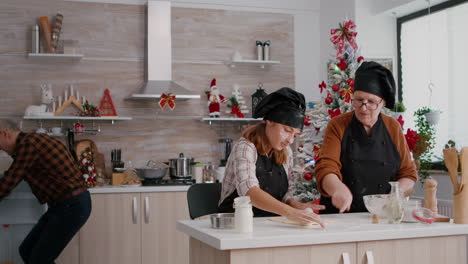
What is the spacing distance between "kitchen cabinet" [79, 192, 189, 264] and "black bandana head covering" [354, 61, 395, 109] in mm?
2606

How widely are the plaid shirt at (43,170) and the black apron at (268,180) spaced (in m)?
1.33

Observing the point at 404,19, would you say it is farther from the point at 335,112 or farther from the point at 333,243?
the point at 333,243

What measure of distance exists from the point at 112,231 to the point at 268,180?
232 centimetres

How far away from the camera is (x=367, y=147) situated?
9.02ft

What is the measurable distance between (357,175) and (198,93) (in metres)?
3.11

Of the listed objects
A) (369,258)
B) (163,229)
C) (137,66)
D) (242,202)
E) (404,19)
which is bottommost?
(163,229)

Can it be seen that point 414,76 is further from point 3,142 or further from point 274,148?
point 3,142

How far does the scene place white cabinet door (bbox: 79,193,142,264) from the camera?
4656 millimetres

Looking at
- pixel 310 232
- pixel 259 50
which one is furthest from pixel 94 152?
pixel 310 232

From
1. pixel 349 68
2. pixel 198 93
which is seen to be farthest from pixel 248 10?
pixel 349 68

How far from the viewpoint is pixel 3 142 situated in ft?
11.9

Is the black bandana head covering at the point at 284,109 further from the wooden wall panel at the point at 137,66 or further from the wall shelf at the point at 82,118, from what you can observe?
the wooden wall panel at the point at 137,66

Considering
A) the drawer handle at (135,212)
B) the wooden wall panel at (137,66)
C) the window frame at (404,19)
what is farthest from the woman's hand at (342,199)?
the wooden wall panel at (137,66)

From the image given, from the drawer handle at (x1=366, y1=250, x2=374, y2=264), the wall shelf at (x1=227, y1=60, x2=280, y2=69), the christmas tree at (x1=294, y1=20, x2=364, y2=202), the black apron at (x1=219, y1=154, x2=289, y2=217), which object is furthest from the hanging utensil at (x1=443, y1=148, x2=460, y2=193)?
the wall shelf at (x1=227, y1=60, x2=280, y2=69)
